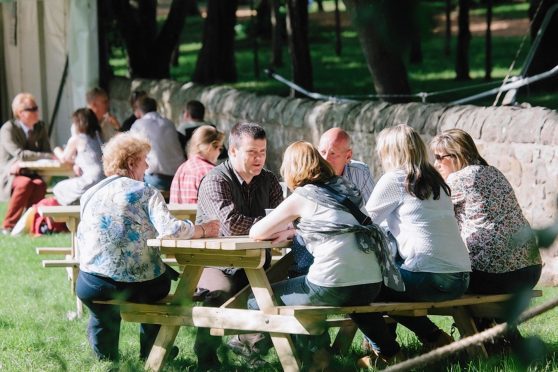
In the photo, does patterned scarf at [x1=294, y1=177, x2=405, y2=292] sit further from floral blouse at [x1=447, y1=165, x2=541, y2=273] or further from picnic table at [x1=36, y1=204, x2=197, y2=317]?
picnic table at [x1=36, y1=204, x2=197, y2=317]

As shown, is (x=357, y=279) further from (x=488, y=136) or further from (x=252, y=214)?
(x=488, y=136)

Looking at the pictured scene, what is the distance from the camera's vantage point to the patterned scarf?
16.0 ft

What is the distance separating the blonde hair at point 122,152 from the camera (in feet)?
18.1

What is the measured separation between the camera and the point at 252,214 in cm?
582

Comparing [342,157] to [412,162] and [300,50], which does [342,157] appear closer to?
[412,162]

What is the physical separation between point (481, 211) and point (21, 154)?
6.36m

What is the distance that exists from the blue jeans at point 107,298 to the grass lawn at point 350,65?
710 cm

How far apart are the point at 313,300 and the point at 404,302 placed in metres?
0.50

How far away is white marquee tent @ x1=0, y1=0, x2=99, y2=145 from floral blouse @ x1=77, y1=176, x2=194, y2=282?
29.8 ft

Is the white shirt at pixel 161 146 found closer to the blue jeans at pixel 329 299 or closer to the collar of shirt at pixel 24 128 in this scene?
the collar of shirt at pixel 24 128

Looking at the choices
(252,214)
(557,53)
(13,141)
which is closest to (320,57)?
(557,53)

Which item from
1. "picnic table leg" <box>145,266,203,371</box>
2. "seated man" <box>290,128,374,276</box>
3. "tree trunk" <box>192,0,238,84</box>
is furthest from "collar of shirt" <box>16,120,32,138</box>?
"tree trunk" <box>192,0,238,84</box>

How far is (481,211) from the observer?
541 centimetres

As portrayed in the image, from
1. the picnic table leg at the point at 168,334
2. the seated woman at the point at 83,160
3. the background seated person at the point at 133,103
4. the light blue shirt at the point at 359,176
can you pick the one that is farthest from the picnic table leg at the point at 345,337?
the background seated person at the point at 133,103
